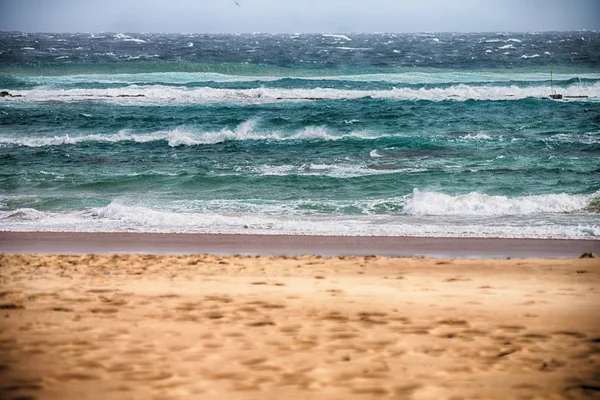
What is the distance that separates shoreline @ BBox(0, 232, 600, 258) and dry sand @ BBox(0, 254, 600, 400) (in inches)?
55.0

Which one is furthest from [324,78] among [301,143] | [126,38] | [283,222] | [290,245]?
[290,245]

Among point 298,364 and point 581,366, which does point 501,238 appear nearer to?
point 581,366

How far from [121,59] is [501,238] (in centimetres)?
2971

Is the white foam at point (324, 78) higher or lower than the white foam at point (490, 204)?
higher

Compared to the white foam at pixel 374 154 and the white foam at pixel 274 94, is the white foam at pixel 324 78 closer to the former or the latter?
the white foam at pixel 274 94

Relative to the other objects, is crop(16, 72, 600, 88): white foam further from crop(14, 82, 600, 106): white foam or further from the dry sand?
the dry sand

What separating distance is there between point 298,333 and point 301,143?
1249 centimetres

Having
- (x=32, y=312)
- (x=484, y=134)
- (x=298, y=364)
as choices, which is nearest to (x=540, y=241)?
(x=298, y=364)

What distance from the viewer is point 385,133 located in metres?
17.2

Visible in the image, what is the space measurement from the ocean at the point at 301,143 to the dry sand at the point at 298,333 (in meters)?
2.99

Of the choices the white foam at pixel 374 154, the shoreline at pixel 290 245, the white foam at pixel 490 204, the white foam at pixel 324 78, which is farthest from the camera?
the white foam at pixel 324 78

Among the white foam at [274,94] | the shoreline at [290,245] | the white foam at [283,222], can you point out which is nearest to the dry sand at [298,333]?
the shoreline at [290,245]

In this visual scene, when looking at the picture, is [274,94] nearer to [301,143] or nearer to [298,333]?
[301,143]

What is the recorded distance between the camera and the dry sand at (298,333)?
128 inches
